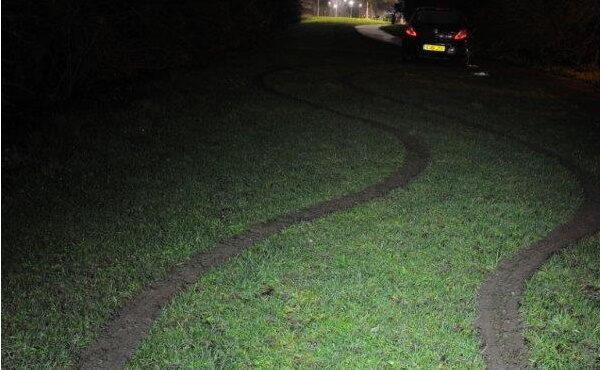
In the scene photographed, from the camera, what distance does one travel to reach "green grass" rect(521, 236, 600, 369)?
118 inches

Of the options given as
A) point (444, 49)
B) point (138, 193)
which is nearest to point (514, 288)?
point (138, 193)

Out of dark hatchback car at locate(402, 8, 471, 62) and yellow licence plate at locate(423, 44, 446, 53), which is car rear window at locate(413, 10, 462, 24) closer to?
dark hatchback car at locate(402, 8, 471, 62)

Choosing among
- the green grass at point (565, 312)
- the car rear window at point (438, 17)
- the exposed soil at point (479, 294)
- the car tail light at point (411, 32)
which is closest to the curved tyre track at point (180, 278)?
the exposed soil at point (479, 294)

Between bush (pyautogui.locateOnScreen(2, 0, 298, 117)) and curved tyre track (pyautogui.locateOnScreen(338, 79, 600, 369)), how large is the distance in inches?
280

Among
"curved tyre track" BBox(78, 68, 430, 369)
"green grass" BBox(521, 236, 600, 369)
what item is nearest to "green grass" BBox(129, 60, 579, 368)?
"curved tyre track" BBox(78, 68, 430, 369)

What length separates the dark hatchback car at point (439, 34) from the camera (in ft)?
48.2

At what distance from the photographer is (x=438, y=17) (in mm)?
15438

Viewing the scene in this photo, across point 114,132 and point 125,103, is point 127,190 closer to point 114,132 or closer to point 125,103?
point 114,132

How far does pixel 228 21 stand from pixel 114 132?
1213cm

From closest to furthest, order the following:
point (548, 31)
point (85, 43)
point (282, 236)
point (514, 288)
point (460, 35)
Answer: point (514, 288) < point (282, 236) < point (85, 43) < point (460, 35) < point (548, 31)

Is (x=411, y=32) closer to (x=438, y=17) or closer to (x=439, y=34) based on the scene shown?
(x=439, y=34)

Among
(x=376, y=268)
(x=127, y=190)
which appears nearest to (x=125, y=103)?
(x=127, y=190)

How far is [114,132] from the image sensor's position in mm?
7449

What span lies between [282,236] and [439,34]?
1230 centimetres
